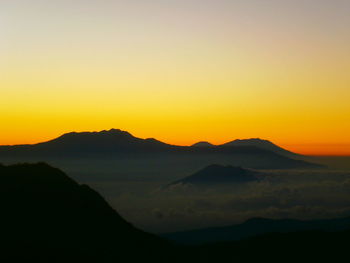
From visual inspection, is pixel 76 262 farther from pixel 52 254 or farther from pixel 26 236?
pixel 26 236

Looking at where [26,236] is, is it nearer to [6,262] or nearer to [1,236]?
[1,236]

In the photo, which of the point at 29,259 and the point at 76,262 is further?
the point at 76,262

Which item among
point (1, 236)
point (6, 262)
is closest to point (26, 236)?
point (1, 236)

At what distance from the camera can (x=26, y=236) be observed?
198000 millimetres

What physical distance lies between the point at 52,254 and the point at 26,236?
14.9 meters

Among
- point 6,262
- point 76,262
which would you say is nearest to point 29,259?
point 6,262

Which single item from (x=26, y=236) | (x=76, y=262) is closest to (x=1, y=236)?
(x=26, y=236)

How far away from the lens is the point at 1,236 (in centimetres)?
18762

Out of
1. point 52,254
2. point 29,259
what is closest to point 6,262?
point 29,259

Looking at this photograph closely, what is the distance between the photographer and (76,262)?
198 m

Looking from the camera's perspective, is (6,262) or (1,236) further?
(1,236)

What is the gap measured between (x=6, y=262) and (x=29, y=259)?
10235 mm

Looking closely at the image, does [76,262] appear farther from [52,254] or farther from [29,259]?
[29,259]

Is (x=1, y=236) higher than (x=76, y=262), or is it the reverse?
(x=1, y=236)
